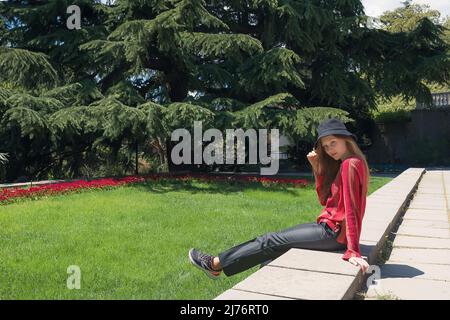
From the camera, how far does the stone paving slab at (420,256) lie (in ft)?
13.3

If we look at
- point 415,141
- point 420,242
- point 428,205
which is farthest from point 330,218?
point 415,141

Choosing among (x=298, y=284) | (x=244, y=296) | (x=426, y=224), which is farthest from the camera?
(x=426, y=224)

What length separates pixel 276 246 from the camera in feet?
11.6

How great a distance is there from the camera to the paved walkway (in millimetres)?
3182

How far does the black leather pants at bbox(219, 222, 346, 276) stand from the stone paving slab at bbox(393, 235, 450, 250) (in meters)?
1.43

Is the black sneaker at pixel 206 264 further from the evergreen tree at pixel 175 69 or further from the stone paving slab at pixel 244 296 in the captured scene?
the evergreen tree at pixel 175 69

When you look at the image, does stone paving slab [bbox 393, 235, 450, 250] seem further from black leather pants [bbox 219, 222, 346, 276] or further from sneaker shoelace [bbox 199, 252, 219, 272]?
sneaker shoelace [bbox 199, 252, 219, 272]

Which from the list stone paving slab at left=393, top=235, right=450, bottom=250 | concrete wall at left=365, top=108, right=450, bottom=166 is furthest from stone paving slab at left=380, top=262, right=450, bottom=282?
concrete wall at left=365, top=108, right=450, bottom=166

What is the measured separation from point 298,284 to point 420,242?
2.48 meters

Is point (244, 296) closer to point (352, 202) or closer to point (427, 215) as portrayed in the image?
point (352, 202)

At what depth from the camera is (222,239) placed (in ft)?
17.6
